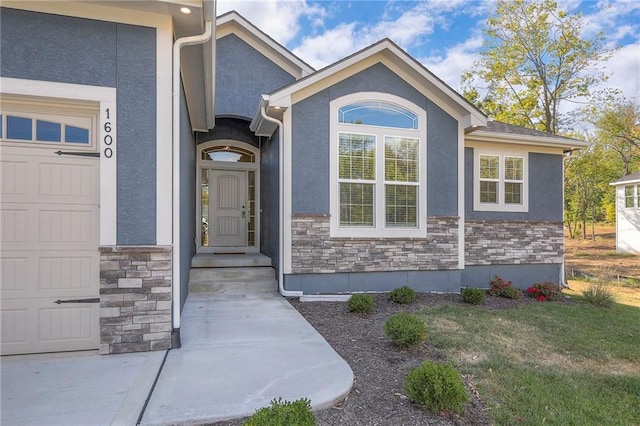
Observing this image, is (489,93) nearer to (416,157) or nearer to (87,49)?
(416,157)

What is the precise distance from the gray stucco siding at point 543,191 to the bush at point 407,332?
229 inches

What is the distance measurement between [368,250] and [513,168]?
15.7 feet

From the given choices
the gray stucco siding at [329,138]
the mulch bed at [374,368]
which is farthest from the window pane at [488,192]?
the mulch bed at [374,368]

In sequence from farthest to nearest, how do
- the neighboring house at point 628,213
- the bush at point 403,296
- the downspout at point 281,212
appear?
the neighboring house at point 628,213
the downspout at point 281,212
the bush at point 403,296

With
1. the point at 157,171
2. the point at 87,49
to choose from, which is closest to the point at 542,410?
the point at 157,171

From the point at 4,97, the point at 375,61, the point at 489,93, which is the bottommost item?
the point at 4,97

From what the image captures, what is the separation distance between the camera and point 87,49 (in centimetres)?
362

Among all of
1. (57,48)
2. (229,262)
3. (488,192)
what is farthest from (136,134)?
(488,192)

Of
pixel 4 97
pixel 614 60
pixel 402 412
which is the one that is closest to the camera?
pixel 402 412

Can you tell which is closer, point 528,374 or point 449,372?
point 449,372

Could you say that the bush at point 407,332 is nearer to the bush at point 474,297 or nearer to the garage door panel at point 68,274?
the bush at point 474,297

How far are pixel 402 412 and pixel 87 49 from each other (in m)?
4.43

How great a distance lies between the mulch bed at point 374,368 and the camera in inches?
105

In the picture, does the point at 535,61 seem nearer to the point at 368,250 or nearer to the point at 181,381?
the point at 368,250
